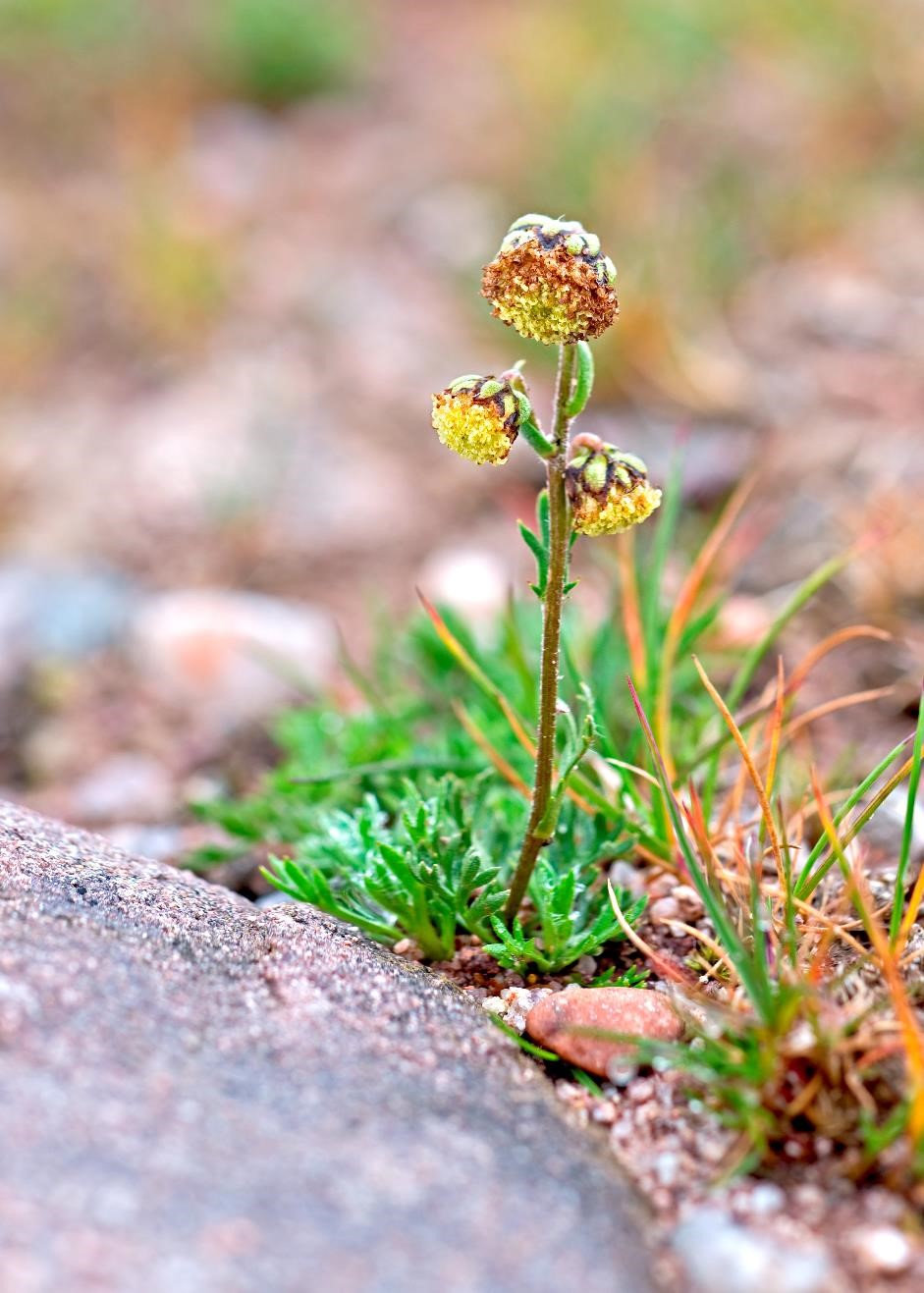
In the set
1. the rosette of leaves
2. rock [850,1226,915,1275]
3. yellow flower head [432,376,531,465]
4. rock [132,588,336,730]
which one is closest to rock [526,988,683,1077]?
the rosette of leaves

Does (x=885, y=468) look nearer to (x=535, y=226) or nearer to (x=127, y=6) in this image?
(x=535, y=226)

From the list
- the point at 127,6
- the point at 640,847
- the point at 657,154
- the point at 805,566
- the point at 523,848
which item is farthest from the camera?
the point at 127,6

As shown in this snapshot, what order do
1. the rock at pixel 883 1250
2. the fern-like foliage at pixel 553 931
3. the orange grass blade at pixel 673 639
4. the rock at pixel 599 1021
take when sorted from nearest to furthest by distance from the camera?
the rock at pixel 883 1250
the rock at pixel 599 1021
the fern-like foliage at pixel 553 931
the orange grass blade at pixel 673 639

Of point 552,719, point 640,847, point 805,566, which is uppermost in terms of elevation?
point 805,566

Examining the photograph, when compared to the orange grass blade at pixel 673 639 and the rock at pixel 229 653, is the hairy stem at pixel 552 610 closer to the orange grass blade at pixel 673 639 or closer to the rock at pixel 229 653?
the orange grass blade at pixel 673 639

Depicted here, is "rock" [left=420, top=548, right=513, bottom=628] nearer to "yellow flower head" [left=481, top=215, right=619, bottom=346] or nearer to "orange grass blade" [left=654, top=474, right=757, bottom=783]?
"orange grass blade" [left=654, top=474, right=757, bottom=783]

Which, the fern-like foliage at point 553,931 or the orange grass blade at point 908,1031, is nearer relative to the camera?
the orange grass blade at point 908,1031

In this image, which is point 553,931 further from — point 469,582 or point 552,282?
point 469,582

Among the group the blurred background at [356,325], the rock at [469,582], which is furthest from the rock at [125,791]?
the rock at [469,582]

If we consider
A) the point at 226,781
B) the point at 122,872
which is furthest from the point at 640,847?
the point at 226,781
